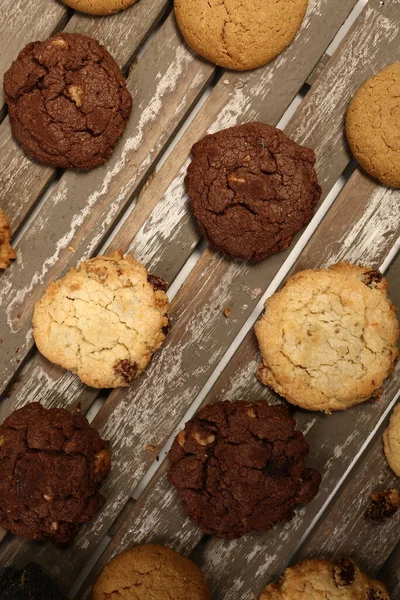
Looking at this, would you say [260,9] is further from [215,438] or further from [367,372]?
[215,438]

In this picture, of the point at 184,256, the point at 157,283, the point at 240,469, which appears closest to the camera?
the point at 240,469

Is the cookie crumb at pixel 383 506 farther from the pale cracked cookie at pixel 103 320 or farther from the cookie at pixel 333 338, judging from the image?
the pale cracked cookie at pixel 103 320

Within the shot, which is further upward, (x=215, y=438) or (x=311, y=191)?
(x=311, y=191)

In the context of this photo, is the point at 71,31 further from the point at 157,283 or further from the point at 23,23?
the point at 157,283

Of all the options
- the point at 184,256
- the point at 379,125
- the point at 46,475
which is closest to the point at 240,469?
the point at 46,475

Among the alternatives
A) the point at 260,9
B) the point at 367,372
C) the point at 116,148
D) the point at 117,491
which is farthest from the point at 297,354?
the point at 260,9

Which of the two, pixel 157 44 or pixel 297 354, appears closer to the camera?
pixel 297 354
